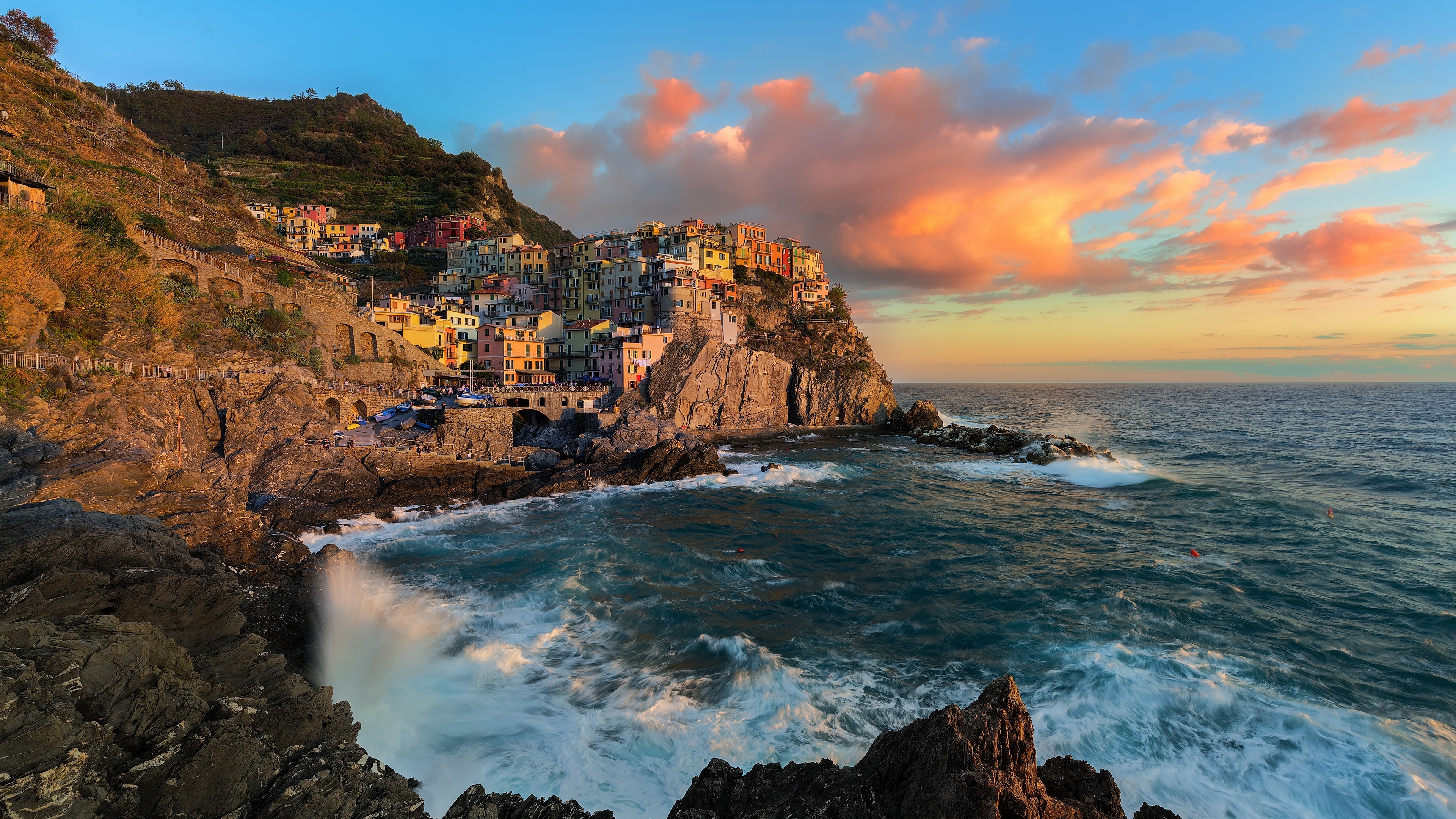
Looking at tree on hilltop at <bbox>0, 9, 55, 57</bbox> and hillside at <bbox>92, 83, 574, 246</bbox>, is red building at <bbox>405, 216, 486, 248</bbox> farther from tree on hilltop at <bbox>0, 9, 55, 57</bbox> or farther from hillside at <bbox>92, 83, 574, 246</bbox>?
tree on hilltop at <bbox>0, 9, 55, 57</bbox>

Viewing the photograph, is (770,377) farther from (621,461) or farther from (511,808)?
(511,808)

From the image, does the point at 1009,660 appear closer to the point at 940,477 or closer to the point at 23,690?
the point at 23,690

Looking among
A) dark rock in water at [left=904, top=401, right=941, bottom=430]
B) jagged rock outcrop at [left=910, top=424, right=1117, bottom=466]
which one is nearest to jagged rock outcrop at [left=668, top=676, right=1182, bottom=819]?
jagged rock outcrop at [left=910, top=424, right=1117, bottom=466]

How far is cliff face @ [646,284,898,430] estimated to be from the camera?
192 feet

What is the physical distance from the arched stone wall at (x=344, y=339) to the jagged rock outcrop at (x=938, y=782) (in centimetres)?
4794

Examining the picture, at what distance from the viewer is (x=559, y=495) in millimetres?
33500

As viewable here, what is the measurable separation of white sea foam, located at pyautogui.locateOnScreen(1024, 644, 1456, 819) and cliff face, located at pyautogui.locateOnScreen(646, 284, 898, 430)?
152 feet

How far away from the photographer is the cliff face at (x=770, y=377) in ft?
192

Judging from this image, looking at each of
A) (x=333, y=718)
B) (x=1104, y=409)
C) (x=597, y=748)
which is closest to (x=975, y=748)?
(x=597, y=748)

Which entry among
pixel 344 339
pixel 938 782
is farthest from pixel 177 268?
pixel 938 782

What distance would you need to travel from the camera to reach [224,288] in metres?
39.1

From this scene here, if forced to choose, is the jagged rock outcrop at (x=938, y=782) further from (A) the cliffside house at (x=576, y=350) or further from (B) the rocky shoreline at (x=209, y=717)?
(A) the cliffside house at (x=576, y=350)

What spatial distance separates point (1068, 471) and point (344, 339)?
55.7 metres

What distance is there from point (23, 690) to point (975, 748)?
1073 centimetres
